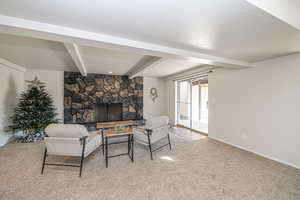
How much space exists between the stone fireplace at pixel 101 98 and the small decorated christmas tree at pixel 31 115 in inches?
43.7

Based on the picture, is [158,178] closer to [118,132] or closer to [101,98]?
[118,132]

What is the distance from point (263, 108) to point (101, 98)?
537cm

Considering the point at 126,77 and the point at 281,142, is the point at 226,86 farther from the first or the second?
the point at 126,77

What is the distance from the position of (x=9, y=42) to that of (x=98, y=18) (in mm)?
2297

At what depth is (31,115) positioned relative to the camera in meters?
3.73

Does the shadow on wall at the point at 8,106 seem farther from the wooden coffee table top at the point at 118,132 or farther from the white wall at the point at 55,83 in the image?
the wooden coffee table top at the point at 118,132

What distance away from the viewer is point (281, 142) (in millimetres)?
2738

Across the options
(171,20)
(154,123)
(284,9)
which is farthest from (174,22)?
(154,123)

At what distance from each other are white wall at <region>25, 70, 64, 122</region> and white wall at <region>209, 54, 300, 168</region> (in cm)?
568

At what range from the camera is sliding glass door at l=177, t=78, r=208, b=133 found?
18.0ft

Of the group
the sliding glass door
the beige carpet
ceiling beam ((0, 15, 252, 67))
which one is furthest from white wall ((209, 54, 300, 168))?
ceiling beam ((0, 15, 252, 67))

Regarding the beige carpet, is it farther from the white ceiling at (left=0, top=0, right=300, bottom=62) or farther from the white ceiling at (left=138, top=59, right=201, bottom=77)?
the white ceiling at (left=138, top=59, right=201, bottom=77)

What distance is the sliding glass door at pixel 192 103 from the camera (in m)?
5.48

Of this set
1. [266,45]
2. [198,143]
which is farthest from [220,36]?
[198,143]
